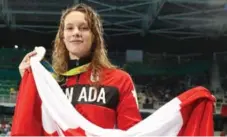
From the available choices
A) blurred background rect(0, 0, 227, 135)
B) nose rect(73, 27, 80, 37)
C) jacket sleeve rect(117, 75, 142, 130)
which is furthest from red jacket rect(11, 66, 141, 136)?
blurred background rect(0, 0, 227, 135)

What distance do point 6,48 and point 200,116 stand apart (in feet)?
49.8

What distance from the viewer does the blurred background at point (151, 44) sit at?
14.3 meters

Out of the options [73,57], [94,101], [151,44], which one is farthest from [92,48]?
[151,44]

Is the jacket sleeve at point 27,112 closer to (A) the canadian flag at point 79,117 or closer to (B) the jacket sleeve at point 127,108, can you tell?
(A) the canadian flag at point 79,117

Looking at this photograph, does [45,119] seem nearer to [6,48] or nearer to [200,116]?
[200,116]

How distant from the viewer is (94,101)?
128 centimetres

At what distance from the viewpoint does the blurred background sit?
1433cm

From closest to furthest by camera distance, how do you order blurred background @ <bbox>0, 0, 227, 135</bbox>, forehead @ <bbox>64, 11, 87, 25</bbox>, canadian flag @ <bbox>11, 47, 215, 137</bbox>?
1. canadian flag @ <bbox>11, 47, 215, 137</bbox>
2. forehead @ <bbox>64, 11, 87, 25</bbox>
3. blurred background @ <bbox>0, 0, 227, 135</bbox>

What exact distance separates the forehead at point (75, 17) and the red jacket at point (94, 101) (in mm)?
157

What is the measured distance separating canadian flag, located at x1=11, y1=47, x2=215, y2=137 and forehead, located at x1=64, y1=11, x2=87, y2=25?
0.62ft

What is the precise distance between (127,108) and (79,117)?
0.15m

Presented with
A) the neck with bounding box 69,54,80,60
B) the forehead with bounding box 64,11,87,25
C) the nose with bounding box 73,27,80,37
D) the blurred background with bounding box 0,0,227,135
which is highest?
the forehead with bounding box 64,11,87,25

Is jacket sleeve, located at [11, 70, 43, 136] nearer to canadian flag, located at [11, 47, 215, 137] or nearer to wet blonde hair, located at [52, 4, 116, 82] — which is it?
canadian flag, located at [11, 47, 215, 137]

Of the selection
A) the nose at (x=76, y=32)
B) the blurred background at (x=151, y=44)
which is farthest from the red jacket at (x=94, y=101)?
the blurred background at (x=151, y=44)
